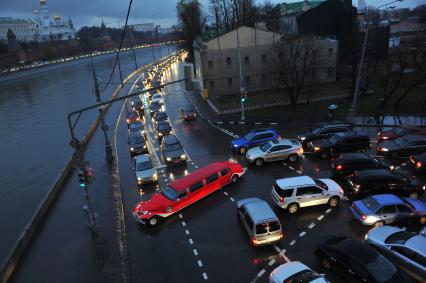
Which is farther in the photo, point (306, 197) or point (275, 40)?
point (275, 40)

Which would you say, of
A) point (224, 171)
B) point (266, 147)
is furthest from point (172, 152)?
point (266, 147)

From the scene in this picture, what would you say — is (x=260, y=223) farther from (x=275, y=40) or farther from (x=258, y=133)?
(x=275, y=40)

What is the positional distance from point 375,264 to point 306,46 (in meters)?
36.0

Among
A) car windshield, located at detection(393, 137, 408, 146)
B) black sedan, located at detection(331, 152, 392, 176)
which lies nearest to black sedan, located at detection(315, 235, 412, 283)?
black sedan, located at detection(331, 152, 392, 176)

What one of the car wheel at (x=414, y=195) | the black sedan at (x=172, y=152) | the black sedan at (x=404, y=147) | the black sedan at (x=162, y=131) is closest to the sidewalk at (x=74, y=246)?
the black sedan at (x=172, y=152)

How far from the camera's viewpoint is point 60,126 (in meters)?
51.3

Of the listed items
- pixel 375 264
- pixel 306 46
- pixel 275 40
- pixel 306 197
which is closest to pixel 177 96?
pixel 275 40

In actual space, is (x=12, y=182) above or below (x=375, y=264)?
below

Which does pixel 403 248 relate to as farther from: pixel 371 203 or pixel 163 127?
pixel 163 127

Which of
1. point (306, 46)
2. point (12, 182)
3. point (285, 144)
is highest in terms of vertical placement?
point (306, 46)

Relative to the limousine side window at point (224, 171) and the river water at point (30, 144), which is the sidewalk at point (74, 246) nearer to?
the river water at point (30, 144)

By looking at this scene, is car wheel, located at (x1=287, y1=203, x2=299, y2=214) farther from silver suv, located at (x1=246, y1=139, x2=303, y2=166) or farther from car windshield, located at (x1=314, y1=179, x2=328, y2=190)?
silver suv, located at (x1=246, y1=139, x2=303, y2=166)

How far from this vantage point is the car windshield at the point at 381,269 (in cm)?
1141

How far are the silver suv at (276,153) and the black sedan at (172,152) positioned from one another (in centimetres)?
522
